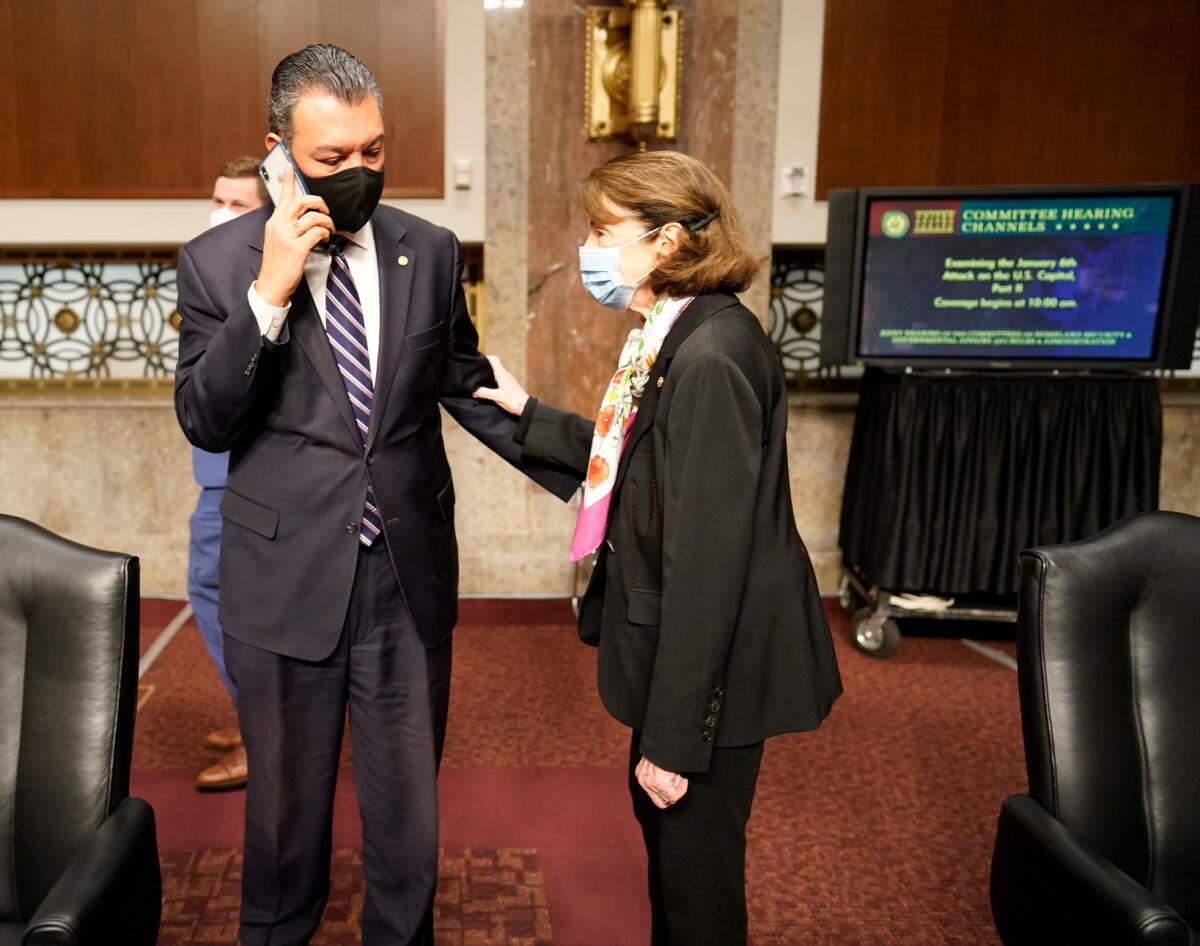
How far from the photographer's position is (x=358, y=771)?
6.22 ft

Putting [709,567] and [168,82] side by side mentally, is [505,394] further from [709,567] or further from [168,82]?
[168,82]

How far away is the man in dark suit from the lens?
1596 mm

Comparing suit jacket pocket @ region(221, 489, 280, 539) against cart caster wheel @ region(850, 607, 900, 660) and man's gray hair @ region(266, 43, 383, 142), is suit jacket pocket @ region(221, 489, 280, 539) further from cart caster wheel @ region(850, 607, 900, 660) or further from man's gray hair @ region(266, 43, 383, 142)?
cart caster wheel @ region(850, 607, 900, 660)

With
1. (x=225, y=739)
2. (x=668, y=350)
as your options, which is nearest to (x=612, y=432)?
(x=668, y=350)

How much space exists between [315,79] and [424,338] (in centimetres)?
45

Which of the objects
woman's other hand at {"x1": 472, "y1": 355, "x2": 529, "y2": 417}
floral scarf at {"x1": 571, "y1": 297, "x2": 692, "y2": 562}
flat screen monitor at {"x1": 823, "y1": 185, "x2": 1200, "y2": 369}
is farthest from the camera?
flat screen monitor at {"x1": 823, "y1": 185, "x2": 1200, "y2": 369}

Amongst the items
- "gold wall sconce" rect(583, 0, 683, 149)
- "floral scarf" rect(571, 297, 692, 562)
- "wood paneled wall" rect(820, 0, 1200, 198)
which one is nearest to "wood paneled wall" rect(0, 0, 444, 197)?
"gold wall sconce" rect(583, 0, 683, 149)

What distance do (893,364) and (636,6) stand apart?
1679 mm

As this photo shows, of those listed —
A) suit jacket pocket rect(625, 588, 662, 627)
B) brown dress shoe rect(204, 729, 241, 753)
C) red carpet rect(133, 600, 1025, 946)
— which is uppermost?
suit jacket pocket rect(625, 588, 662, 627)

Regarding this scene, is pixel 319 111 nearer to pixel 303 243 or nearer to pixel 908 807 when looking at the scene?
pixel 303 243

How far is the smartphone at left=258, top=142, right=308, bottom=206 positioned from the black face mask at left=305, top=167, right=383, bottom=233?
3 cm

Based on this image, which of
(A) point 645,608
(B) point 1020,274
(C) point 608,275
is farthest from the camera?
(B) point 1020,274

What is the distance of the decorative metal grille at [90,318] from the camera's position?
4316mm

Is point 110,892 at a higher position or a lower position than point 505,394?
lower
